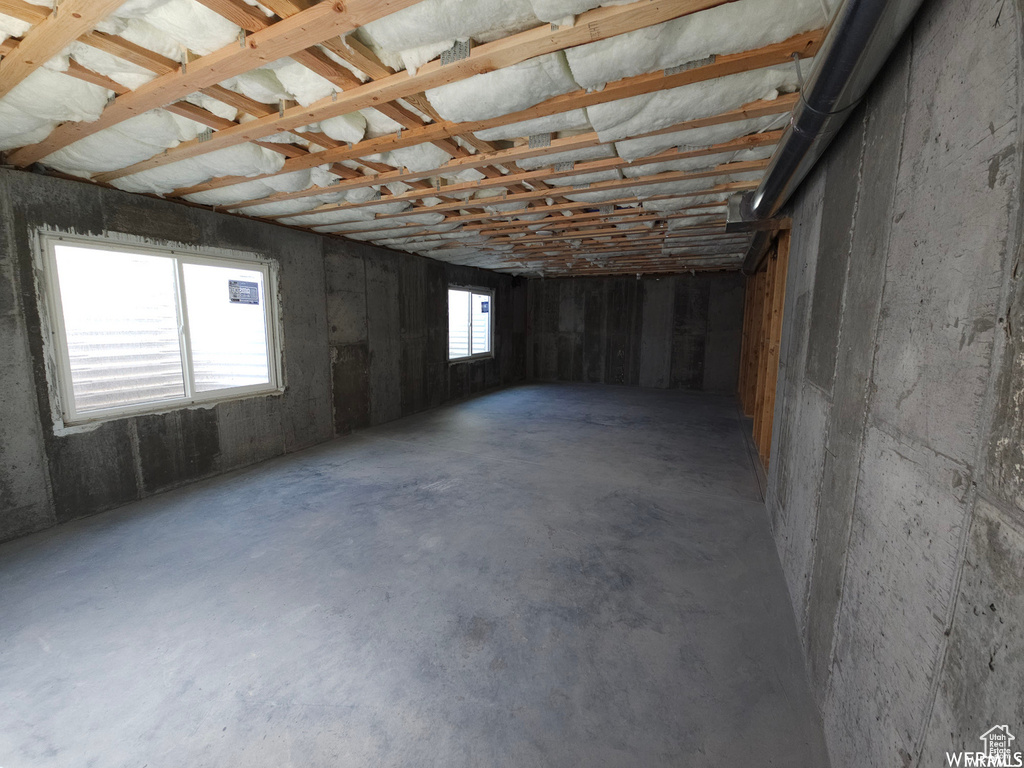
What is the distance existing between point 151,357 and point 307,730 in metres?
3.16

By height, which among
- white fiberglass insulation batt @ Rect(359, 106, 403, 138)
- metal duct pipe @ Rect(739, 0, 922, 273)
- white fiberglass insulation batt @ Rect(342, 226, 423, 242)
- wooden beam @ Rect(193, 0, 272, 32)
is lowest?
metal duct pipe @ Rect(739, 0, 922, 273)

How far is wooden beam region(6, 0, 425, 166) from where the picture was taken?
50.6 inches

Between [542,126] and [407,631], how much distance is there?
2493mm

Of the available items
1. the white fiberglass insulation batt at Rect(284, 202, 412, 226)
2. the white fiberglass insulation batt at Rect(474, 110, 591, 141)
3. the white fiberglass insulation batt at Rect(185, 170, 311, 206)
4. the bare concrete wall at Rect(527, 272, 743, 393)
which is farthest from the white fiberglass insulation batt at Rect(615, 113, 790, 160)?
the bare concrete wall at Rect(527, 272, 743, 393)

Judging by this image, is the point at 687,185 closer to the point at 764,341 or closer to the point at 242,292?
the point at 764,341

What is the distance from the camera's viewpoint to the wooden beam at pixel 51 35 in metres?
1.30

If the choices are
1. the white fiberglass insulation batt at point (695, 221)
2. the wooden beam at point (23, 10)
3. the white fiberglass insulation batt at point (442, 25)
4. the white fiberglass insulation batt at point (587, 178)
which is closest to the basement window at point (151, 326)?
the wooden beam at point (23, 10)

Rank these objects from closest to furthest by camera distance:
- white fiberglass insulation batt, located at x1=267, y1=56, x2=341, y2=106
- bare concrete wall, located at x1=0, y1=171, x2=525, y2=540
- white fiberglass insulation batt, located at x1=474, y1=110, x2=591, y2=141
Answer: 1. white fiberglass insulation batt, located at x1=267, y1=56, x2=341, y2=106
2. white fiberglass insulation batt, located at x1=474, y1=110, x2=591, y2=141
3. bare concrete wall, located at x1=0, y1=171, x2=525, y2=540

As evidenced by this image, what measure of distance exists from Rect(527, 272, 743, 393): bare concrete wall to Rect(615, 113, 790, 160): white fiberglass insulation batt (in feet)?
20.6

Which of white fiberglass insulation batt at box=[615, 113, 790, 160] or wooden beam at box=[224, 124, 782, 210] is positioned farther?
wooden beam at box=[224, 124, 782, 210]

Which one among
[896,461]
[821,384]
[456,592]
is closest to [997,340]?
[896,461]

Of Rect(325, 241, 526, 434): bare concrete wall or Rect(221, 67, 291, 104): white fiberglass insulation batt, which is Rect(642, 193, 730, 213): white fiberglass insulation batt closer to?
Rect(221, 67, 291, 104): white fiberglass insulation batt

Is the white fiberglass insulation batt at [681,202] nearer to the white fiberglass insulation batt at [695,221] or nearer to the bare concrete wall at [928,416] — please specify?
the white fiberglass insulation batt at [695,221]

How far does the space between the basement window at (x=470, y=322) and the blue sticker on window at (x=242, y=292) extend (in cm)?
335
